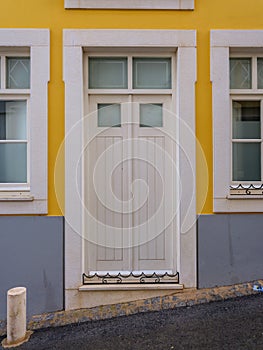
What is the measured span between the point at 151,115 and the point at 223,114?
101cm

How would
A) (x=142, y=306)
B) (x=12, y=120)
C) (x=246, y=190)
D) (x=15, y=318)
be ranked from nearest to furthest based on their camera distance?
(x=15, y=318) < (x=142, y=306) < (x=246, y=190) < (x=12, y=120)

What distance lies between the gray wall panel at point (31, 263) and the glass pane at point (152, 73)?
2287mm

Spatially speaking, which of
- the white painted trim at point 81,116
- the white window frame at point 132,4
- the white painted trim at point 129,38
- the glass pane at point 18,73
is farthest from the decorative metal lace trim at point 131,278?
the white window frame at point 132,4

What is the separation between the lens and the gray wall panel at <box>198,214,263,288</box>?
4.37 m

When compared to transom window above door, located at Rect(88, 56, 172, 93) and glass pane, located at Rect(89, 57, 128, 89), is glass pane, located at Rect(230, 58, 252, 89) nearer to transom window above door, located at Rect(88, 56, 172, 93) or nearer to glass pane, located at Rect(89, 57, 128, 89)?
transom window above door, located at Rect(88, 56, 172, 93)

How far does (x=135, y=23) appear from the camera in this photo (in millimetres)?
4355

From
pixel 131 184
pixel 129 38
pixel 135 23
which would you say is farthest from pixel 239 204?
pixel 135 23

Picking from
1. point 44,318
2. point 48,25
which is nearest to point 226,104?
point 48,25

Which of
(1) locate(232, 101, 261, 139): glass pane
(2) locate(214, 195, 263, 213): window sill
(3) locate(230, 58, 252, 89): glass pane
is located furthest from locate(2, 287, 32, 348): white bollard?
(3) locate(230, 58, 252, 89): glass pane

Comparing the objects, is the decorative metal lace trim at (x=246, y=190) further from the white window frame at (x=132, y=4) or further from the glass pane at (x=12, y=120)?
the glass pane at (x=12, y=120)

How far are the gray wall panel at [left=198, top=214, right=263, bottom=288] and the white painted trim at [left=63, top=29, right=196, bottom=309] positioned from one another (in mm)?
151

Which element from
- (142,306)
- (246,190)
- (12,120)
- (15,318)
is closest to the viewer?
(15,318)

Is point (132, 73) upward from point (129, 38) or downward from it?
downward

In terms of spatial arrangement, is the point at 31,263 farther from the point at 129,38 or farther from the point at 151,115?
the point at 129,38
